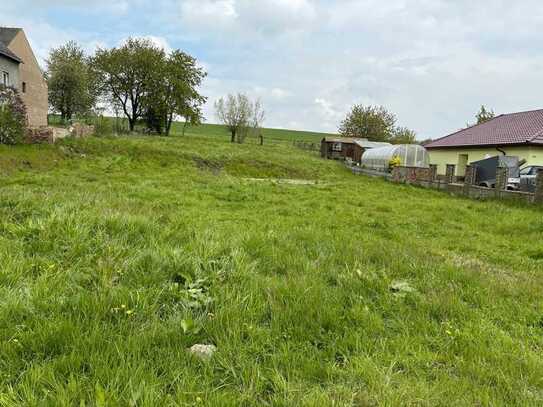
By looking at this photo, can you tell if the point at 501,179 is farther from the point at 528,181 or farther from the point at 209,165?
the point at 209,165

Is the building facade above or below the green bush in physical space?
above

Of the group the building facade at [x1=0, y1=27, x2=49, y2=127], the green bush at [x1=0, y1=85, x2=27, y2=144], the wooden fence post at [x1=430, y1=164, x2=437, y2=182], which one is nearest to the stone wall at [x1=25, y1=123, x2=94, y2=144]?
the green bush at [x1=0, y1=85, x2=27, y2=144]

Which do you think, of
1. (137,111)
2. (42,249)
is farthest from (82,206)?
(137,111)

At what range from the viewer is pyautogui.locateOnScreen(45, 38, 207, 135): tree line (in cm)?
3688

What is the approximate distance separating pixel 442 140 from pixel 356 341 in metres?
31.2

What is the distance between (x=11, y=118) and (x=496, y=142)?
27865 millimetres

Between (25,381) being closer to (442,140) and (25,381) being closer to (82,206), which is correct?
(82,206)

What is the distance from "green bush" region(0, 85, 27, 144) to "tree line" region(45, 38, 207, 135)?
20627mm

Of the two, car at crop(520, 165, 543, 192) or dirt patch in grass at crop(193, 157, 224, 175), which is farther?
dirt patch in grass at crop(193, 157, 224, 175)

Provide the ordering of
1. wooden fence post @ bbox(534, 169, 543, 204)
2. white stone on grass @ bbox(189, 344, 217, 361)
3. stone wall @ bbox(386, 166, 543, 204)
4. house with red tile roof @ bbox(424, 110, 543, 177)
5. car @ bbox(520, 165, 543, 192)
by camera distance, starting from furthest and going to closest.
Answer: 1. house with red tile roof @ bbox(424, 110, 543, 177)
2. car @ bbox(520, 165, 543, 192)
3. stone wall @ bbox(386, 166, 543, 204)
4. wooden fence post @ bbox(534, 169, 543, 204)
5. white stone on grass @ bbox(189, 344, 217, 361)

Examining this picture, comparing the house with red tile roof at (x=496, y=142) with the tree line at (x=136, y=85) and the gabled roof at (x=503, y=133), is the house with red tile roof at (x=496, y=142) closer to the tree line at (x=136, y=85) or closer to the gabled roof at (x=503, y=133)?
the gabled roof at (x=503, y=133)

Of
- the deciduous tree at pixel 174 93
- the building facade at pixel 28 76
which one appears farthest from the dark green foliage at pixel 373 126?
the building facade at pixel 28 76

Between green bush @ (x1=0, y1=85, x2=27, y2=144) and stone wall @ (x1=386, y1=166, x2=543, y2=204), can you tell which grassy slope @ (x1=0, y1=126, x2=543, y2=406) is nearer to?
stone wall @ (x1=386, y1=166, x2=543, y2=204)

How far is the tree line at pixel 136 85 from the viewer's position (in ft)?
121
